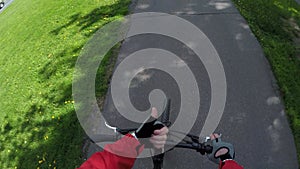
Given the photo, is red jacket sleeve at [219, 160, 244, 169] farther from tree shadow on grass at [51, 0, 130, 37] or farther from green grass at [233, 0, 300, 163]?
tree shadow on grass at [51, 0, 130, 37]

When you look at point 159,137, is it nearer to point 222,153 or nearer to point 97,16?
point 222,153

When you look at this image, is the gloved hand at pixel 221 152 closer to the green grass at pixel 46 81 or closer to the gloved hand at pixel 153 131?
the gloved hand at pixel 153 131

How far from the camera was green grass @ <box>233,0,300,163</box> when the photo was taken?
5.19 metres

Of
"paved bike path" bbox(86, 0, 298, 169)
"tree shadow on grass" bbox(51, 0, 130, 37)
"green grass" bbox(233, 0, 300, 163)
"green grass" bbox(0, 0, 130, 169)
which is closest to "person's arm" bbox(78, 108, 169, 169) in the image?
"paved bike path" bbox(86, 0, 298, 169)

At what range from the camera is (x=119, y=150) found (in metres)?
2.13

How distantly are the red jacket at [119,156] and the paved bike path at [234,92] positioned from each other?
2.40 meters

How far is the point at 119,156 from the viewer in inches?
83.4

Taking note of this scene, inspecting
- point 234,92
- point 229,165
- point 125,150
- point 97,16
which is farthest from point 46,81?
point 229,165

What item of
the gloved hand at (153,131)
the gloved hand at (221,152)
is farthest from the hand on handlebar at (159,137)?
the gloved hand at (221,152)

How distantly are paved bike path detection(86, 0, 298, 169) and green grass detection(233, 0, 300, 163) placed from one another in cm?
14

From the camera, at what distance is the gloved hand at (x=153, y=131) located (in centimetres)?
204

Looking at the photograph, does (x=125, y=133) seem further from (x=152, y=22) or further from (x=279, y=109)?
(x=152, y=22)

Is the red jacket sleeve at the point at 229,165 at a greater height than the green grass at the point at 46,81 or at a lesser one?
greater

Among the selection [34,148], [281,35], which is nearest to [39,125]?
[34,148]
